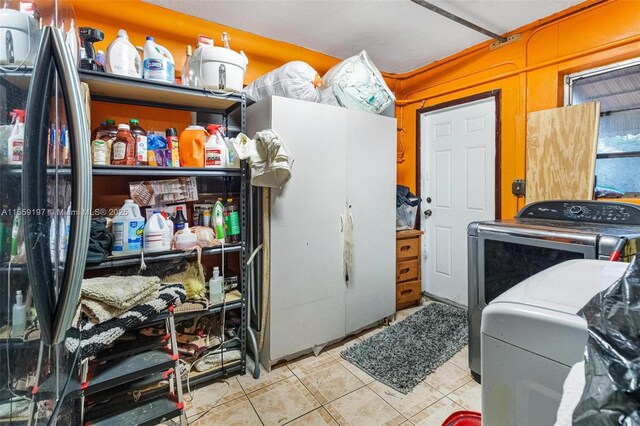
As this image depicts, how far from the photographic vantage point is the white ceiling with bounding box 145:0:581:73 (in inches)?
83.7

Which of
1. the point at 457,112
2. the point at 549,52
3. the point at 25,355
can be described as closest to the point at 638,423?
the point at 25,355

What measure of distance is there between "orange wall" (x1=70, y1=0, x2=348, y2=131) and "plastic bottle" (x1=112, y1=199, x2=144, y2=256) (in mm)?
694

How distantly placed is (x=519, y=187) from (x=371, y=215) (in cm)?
126

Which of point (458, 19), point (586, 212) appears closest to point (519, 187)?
point (586, 212)

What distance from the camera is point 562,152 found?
2225 mm

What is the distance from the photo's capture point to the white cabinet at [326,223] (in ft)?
6.55

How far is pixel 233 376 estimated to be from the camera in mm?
2000

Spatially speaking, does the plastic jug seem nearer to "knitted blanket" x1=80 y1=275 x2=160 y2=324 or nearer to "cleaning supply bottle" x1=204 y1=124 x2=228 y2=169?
"cleaning supply bottle" x1=204 y1=124 x2=228 y2=169

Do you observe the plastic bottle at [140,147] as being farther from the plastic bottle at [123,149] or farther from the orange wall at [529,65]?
the orange wall at [529,65]

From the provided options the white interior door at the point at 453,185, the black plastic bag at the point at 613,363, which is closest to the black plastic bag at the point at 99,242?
the black plastic bag at the point at 613,363

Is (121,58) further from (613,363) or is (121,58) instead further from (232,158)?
(613,363)

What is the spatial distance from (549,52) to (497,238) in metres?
1.68

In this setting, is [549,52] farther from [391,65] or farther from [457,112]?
[391,65]

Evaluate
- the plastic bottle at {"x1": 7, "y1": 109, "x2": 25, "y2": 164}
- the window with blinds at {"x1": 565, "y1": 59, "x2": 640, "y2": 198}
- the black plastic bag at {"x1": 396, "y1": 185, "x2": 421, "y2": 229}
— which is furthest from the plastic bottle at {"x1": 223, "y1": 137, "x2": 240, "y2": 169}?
the window with blinds at {"x1": 565, "y1": 59, "x2": 640, "y2": 198}
